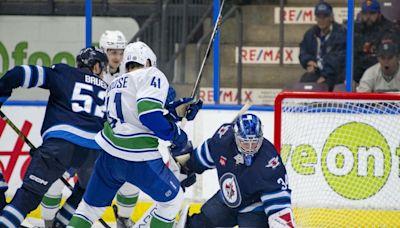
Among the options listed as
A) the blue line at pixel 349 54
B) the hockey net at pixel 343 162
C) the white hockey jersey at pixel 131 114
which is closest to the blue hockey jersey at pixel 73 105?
the white hockey jersey at pixel 131 114

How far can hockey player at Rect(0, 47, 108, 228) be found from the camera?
21.9 ft

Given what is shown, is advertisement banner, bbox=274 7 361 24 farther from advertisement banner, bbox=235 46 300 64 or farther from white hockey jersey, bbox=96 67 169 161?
white hockey jersey, bbox=96 67 169 161

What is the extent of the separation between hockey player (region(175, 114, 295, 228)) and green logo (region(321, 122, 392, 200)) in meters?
1.48

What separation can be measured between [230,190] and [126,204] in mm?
1210

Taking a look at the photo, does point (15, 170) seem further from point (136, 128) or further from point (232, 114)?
point (136, 128)

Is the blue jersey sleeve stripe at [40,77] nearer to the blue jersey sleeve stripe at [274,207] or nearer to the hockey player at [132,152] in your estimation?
the hockey player at [132,152]

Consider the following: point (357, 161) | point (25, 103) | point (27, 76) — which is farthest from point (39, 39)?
point (357, 161)

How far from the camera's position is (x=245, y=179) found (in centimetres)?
610

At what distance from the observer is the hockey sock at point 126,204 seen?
23.6 ft

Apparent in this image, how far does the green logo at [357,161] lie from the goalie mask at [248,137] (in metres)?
1.58

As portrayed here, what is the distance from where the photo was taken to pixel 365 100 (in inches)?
280

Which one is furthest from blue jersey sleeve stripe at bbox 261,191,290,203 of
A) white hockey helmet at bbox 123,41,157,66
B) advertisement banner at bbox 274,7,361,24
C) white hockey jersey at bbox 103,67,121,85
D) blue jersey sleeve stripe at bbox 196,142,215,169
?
advertisement banner at bbox 274,7,361,24

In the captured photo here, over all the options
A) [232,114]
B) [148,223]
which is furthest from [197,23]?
[148,223]

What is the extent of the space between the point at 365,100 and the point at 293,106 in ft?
1.48
